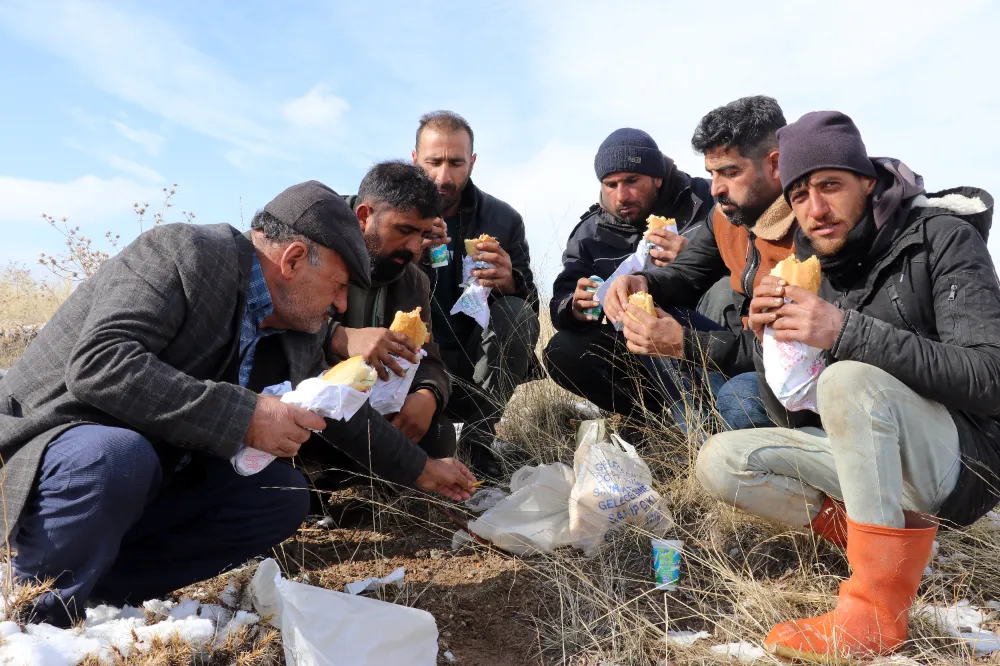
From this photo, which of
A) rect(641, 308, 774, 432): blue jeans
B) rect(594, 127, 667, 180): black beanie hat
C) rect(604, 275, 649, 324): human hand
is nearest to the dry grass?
rect(641, 308, 774, 432): blue jeans

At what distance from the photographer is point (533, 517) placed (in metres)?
3.08

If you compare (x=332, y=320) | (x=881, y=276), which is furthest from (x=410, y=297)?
(x=881, y=276)

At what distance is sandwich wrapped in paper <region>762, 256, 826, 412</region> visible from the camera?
100 inches

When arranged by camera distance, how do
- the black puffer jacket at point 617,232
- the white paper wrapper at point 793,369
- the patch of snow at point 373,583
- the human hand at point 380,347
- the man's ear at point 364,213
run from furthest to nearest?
1. the black puffer jacket at point 617,232
2. the man's ear at point 364,213
3. the human hand at point 380,347
4. the patch of snow at point 373,583
5. the white paper wrapper at point 793,369

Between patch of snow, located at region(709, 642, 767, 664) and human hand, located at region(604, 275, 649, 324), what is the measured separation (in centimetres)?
171

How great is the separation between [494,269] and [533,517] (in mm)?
1728

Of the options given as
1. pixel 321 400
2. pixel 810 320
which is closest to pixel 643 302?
pixel 810 320

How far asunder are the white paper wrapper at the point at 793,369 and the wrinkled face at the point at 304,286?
155 centimetres

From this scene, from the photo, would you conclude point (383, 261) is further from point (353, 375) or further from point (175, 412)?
point (175, 412)

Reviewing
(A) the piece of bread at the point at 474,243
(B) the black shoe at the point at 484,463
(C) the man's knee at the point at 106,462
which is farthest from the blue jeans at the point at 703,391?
(C) the man's knee at the point at 106,462

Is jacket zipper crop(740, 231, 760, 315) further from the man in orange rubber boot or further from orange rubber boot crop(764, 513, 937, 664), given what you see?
orange rubber boot crop(764, 513, 937, 664)

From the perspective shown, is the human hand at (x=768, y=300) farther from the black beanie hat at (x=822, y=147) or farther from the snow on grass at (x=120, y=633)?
the snow on grass at (x=120, y=633)

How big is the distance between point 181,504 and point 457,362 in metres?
2.12

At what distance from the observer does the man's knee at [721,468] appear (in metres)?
2.76
